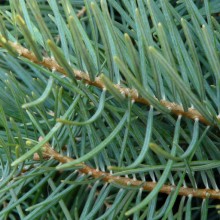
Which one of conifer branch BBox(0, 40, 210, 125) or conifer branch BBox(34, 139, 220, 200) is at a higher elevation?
conifer branch BBox(0, 40, 210, 125)

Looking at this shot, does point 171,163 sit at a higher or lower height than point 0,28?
lower

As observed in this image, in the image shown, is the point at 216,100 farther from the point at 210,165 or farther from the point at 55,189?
the point at 55,189

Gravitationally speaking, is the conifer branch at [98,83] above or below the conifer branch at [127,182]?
above

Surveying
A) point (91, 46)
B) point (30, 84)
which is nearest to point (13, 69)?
point (30, 84)

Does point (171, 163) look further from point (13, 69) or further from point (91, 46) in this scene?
point (13, 69)

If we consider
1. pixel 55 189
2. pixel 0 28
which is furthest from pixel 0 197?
pixel 0 28

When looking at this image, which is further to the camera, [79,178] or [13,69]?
[13,69]
